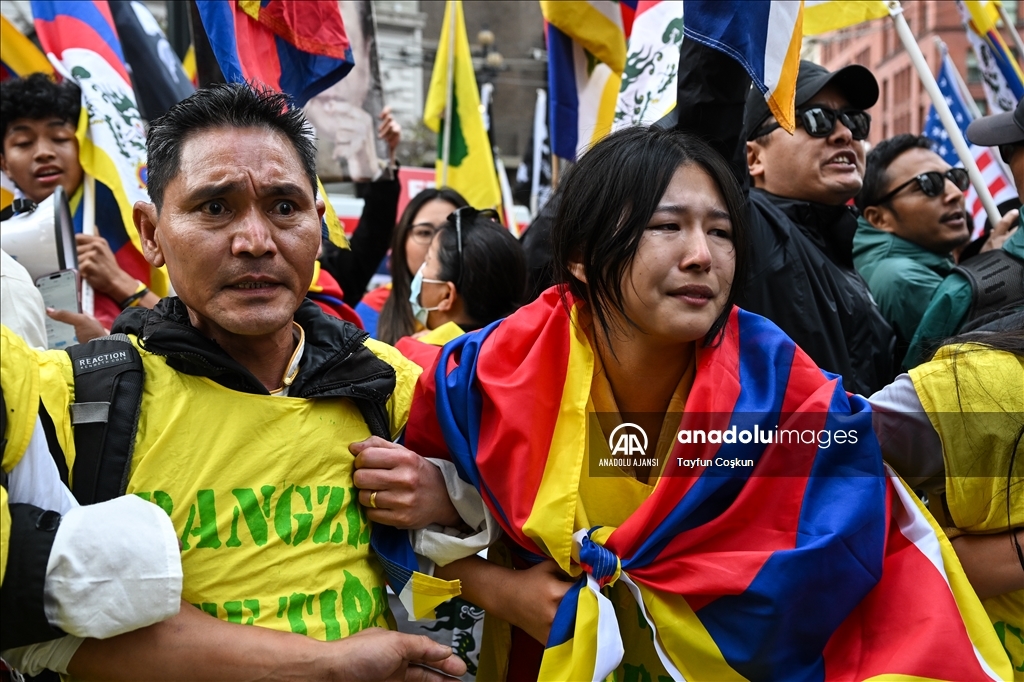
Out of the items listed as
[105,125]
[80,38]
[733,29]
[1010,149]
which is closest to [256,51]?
[105,125]

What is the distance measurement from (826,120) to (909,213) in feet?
4.19

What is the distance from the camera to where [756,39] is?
2660mm

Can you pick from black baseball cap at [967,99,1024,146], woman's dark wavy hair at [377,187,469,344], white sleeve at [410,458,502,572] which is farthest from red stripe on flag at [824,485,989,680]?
woman's dark wavy hair at [377,187,469,344]

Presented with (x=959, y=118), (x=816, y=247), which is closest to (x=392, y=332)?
(x=816, y=247)

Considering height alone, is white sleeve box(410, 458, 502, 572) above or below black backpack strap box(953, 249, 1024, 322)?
below

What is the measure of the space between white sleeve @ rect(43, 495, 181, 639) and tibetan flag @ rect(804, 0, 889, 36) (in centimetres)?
383

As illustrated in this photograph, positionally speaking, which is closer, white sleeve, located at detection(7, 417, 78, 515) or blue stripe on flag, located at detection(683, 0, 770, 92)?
white sleeve, located at detection(7, 417, 78, 515)

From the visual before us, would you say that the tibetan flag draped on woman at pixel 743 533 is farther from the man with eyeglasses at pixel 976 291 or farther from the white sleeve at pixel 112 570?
the man with eyeglasses at pixel 976 291

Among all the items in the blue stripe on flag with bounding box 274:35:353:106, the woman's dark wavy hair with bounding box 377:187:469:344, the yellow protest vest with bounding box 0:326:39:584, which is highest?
the blue stripe on flag with bounding box 274:35:353:106

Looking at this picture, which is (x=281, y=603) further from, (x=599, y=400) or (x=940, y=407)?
(x=940, y=407)

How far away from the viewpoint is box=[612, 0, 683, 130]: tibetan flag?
366cm

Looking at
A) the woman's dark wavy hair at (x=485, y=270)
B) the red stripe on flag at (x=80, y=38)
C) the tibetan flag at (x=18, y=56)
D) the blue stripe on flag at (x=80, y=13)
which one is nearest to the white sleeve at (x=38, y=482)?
the woman's dark wavy hair at (x=485, y=270)

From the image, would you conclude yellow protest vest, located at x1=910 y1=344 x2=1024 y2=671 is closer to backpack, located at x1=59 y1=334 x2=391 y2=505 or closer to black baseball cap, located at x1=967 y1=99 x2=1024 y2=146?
black baseball cap, located at x1=967 y1=99 x2=1024 y2=146

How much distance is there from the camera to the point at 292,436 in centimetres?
192
